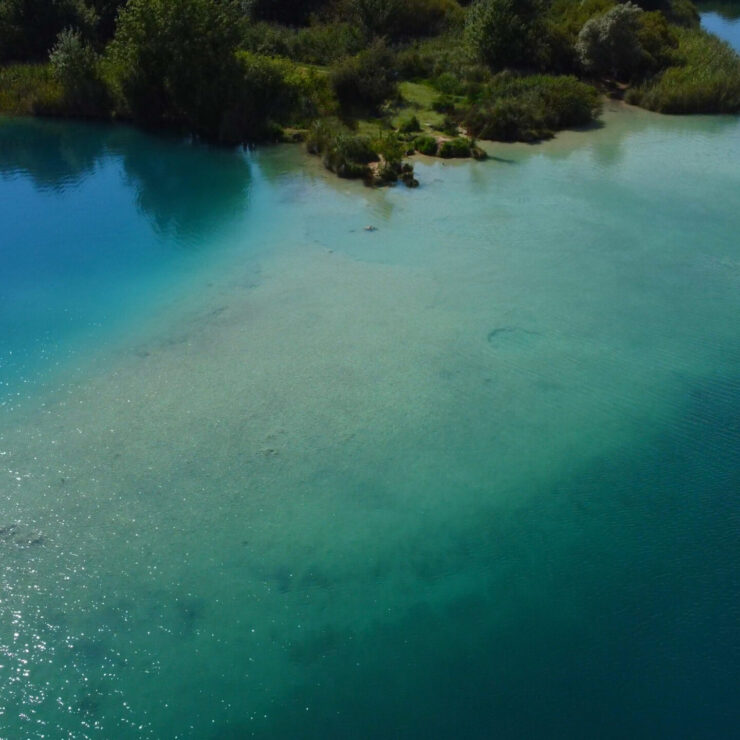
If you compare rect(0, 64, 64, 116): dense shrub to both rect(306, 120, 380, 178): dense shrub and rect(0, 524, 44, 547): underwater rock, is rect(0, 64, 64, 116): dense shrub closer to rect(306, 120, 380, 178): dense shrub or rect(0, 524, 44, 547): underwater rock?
rect(306, 120, 380, 178): dense shrub

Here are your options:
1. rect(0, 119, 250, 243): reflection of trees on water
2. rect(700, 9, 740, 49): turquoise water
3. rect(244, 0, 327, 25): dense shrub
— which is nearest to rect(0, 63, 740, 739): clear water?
rect(0, 119, 250, 243): reflection of trees on water

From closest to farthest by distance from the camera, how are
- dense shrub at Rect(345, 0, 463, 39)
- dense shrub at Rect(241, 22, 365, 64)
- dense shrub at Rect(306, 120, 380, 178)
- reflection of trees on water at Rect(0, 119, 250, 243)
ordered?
reflection of trees on water at Rect(0, 119, 250, 243)
dense shrub at Rect(306, 120, 380, 178)
dense shrub at Rect(241, 22, 365, 64)
dense shrub at Rect(345, 0, 463, 39)

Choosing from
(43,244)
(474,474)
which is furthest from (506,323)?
(43,244)

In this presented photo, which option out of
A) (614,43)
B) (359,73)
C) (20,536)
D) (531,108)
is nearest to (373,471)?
(20,536)

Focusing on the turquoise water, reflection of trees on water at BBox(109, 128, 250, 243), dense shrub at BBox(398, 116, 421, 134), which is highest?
the turquoise water

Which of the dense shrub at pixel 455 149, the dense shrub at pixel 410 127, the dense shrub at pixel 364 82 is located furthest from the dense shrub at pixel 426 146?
the dense shrub at pixel 364 82

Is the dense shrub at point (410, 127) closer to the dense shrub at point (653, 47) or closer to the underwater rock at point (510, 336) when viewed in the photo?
the dense shrub at point (653, 47)
